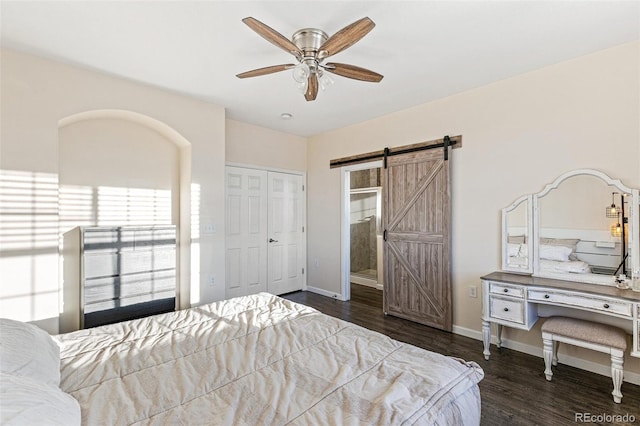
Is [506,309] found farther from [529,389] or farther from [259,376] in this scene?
[259,376]

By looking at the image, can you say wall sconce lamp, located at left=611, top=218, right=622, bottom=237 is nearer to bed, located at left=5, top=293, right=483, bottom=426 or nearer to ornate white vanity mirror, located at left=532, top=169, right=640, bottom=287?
ornate white vanity mirror, located at left=532, top=169, right=640, bottom=287

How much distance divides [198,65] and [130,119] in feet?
3.64

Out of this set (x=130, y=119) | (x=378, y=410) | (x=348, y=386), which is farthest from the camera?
(x=130, y=119)

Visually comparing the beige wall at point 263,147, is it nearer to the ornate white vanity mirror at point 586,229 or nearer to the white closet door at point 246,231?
the white closet door at point 246,231

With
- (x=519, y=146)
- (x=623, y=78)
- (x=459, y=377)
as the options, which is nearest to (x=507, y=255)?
(x=519, y=146)

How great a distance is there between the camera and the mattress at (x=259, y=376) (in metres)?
1.11

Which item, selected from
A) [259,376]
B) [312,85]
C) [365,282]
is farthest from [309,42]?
[365,282]

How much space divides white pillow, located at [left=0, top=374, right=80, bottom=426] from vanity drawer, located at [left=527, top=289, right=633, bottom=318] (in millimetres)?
3017

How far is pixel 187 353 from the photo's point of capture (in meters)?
1.58

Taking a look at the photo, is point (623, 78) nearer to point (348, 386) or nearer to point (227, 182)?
point (348, 386)

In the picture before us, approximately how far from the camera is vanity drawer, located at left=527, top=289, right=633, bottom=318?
2137 millimetres

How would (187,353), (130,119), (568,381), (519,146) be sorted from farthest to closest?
(130,119), (519,146), (568,381), (187,353)

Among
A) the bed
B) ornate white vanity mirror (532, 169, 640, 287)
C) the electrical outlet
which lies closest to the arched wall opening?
the bed

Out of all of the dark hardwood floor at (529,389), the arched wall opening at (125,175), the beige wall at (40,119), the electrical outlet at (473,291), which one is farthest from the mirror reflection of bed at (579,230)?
the beige wall at (40,119)
